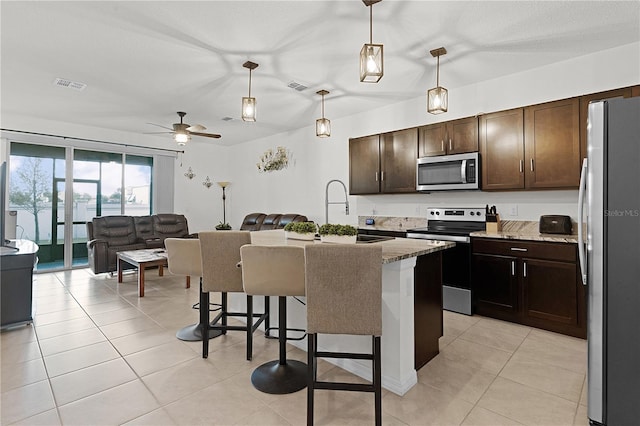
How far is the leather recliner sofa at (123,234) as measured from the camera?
5.32m

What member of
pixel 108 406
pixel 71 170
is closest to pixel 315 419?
pixel 108 406

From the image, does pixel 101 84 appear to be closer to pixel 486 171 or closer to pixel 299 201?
pixel 299 201

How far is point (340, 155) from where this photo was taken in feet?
18.6

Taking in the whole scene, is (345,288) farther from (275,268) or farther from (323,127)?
(323,127)

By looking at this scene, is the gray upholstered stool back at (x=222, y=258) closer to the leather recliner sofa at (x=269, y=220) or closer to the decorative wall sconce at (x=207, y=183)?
the leather recliner sofa at (x=269, y=220)

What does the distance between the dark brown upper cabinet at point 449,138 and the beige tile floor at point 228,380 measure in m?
1.97

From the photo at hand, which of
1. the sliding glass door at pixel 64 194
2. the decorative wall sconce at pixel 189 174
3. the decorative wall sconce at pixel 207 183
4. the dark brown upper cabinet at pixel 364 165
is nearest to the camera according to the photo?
the dark brown upper cabinet at pixel 364 165

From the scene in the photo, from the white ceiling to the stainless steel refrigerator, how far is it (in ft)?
4.54

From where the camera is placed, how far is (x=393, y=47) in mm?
3170

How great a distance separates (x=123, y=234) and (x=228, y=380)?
4716 millimetres

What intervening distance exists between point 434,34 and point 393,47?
39 centimetres

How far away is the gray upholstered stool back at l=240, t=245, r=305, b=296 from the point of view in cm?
211

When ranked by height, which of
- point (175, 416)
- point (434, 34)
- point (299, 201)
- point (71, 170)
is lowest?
point (175, 416)

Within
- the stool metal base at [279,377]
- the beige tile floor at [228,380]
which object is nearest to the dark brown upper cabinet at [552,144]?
the beige tile floor at [228,380]
